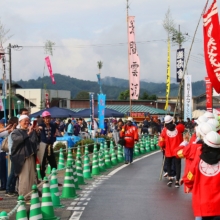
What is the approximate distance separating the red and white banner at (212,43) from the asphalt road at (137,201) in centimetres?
411

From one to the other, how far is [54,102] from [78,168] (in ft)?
204

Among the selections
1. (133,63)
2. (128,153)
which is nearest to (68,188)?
(128,153)

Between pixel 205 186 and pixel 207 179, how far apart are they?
3.5 inches

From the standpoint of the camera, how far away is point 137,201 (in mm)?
12047

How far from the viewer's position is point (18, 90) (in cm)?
8181

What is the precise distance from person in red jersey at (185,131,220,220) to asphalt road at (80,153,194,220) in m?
3.25

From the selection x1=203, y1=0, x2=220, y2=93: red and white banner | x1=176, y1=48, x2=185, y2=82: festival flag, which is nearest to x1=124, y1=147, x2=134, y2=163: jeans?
x1=203, y1=0, x2=220, y2=93: red and white banner

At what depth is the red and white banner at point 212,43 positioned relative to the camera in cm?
1823

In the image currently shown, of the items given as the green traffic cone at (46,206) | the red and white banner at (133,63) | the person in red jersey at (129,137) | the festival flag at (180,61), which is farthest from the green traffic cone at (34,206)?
the festival flag at (180,61)

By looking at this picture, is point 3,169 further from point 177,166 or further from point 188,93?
point 188,93

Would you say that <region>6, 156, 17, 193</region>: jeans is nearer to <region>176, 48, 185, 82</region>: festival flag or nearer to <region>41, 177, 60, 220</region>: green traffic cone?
<region>41, 177, 60, 220</region>: green traffic cone

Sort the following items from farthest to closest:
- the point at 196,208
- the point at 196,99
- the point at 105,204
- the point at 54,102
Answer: the point at 196,99 → the point at 54,102 → the point at 105,204 → the point at 196,208

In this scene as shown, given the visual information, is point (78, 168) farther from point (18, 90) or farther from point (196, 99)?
point (196, 99)

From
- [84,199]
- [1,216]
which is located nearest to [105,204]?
[84,199]
